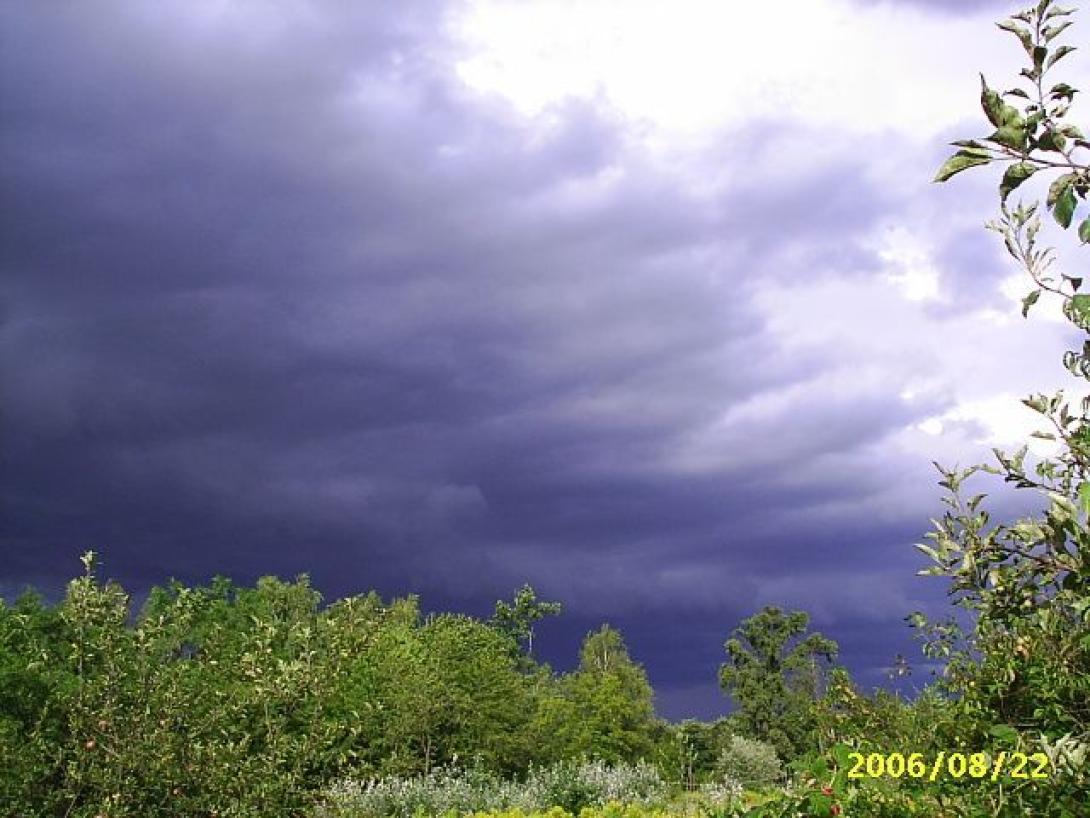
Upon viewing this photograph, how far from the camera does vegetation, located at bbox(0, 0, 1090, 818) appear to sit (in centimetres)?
318

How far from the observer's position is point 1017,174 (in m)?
2.46

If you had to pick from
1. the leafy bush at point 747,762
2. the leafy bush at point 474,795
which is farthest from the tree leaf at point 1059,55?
the leafy bush at point 747,762

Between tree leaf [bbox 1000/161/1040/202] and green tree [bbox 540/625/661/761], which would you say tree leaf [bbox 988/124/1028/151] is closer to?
tree leaf [bbox 1000/161/1040/202]

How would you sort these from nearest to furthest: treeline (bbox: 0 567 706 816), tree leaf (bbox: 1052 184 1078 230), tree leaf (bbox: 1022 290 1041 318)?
tree leaf (bbox: 1052 184 1078 230), tree leaf (bbox: 1022 290 1041 318), treeline (bbox: 0 567 706 816)

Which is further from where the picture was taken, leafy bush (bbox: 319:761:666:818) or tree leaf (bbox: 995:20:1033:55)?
leafy bush (bbox: 319:761:666:818)

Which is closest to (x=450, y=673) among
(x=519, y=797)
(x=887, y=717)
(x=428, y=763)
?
(x=428, y=763)

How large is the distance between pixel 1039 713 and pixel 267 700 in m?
10.8

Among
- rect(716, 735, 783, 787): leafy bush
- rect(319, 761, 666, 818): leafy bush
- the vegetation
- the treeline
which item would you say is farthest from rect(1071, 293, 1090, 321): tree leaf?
rect(716, 735, 783, 787): leafy bush

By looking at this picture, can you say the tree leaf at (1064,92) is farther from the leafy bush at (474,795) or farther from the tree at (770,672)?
the tree at (770,672)

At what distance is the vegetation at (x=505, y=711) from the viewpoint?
10.4ft

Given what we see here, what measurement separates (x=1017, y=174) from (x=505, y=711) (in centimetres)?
2493
